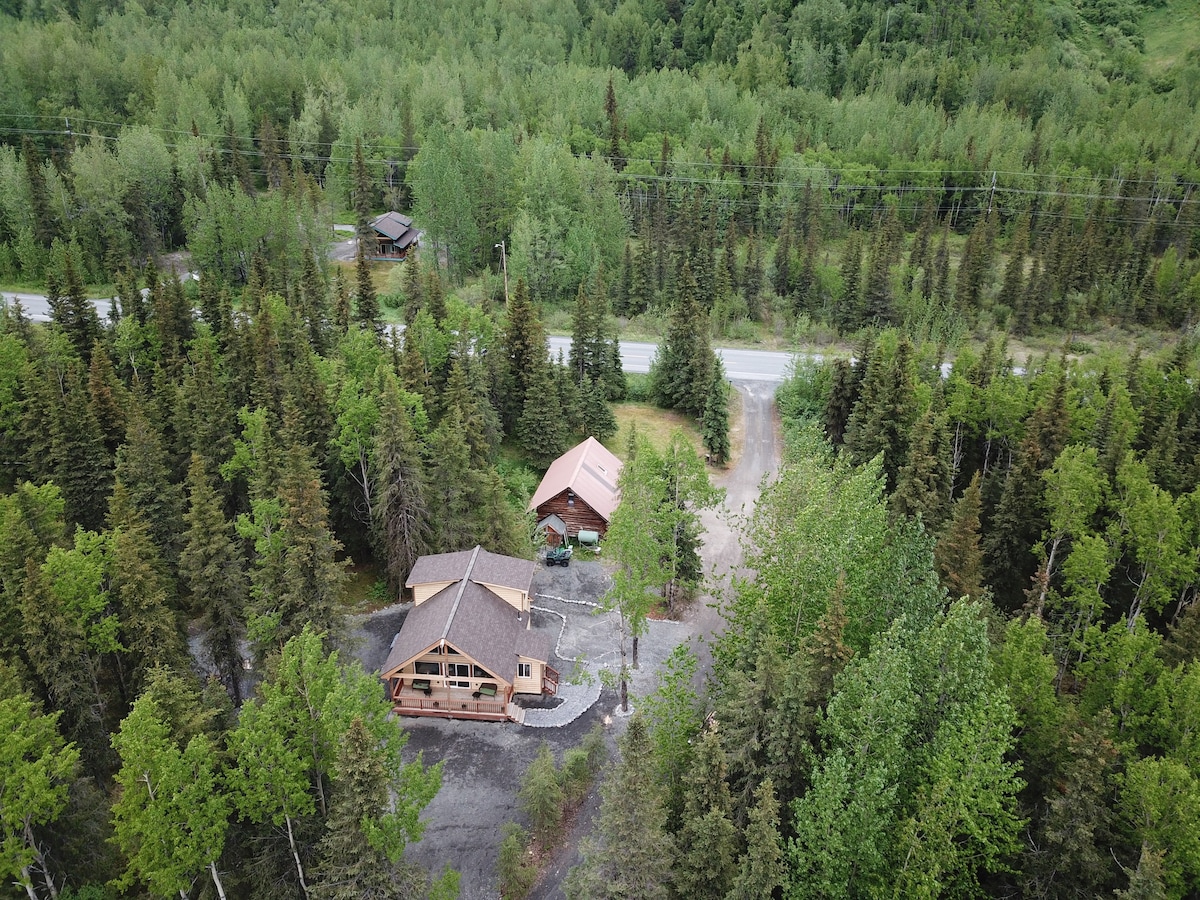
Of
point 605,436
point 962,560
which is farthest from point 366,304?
point 962,560

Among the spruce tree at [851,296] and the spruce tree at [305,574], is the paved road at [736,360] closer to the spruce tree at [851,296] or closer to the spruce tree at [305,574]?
the spruce tree at [851,296]

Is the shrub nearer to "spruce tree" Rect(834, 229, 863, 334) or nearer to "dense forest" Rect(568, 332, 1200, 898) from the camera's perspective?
"dense forest" Rect(568, 332, 1200, 898)

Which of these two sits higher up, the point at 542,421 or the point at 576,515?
the point at 542,421

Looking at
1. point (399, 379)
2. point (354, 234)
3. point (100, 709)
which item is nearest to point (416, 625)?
point (100, 709)

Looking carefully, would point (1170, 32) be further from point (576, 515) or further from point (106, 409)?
point (106, 409)

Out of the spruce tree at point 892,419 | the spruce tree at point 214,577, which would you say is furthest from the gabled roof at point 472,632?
the spruce tree at point 892,419

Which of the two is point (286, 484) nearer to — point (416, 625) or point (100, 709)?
point (416, 625)

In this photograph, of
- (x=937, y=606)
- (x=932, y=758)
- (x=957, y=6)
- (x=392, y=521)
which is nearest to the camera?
(x=932, y=758)

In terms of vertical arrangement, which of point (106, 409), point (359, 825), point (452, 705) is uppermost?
point (106, 409)
